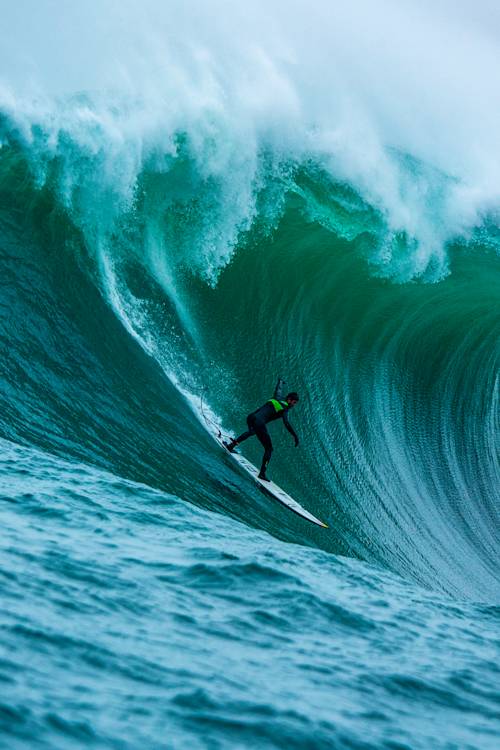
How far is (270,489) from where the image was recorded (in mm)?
8758

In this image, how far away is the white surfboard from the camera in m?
8.64

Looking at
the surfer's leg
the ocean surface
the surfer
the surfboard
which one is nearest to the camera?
the ocean surface

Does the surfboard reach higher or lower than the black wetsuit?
lower

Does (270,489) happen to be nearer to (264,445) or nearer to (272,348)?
(264,445)

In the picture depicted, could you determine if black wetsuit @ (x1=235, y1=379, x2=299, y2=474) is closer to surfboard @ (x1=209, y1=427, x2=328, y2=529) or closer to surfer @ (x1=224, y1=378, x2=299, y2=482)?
surfer @ (x1=224, y1=378, x2=299, y2=482)

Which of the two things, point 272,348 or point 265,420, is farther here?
point 272,348

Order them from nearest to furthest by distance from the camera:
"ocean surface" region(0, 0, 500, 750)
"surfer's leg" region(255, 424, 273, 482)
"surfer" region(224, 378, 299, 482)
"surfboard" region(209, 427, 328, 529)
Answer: "ocean surface" region(0, 0, 500, 750), "surfboard" region(209, 427, 328, 529), "surfer's leg" region(255, 424, 273, 482), "surfer" region(224, 378, 299, 482)

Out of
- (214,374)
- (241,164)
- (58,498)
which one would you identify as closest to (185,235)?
(241,164)

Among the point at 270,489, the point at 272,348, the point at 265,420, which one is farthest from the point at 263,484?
the point at 272,348

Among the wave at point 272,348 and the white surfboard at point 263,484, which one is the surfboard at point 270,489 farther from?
the wave at point 272,348

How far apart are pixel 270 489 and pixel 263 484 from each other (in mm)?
92

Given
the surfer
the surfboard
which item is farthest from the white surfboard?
the surfer

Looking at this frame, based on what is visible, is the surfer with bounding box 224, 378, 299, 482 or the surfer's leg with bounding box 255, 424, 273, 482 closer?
the surfer's leg with bounding box 255, 424, 273, 482

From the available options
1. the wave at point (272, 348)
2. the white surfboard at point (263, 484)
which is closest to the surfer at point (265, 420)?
the white surfboard at point (263, 484)
